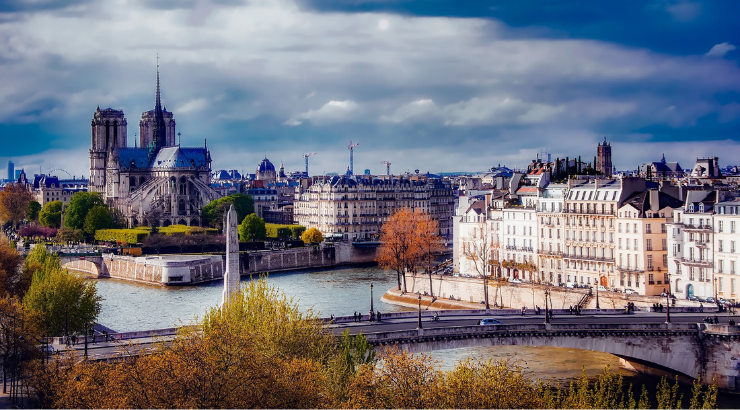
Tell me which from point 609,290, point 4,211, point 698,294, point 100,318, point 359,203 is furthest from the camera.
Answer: point 4,211

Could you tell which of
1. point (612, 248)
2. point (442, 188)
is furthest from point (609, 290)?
point (442, 188)

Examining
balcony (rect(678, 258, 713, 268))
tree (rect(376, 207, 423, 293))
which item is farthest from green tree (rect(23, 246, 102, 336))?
balcony (rect(678, 258, 713, 268))

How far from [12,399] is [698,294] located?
129 feet

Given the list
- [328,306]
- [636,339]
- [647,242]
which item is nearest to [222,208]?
[328,306]

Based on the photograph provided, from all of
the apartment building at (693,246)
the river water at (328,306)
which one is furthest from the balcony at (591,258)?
the river water at (328,306)

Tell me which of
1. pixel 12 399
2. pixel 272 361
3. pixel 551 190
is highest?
pixel 551 190

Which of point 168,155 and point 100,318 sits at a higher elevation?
point 168,155

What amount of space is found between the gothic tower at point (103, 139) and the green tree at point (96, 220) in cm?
4141

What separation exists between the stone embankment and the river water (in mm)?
2853

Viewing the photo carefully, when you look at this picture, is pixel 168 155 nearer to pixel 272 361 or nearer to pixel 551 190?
pixel 551 190

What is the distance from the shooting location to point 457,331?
151ft

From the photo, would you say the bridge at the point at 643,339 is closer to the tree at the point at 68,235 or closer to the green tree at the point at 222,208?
the tree at the point at 68,235

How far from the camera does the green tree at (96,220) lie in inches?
5438

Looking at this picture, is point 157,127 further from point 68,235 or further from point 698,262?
point 698,262
